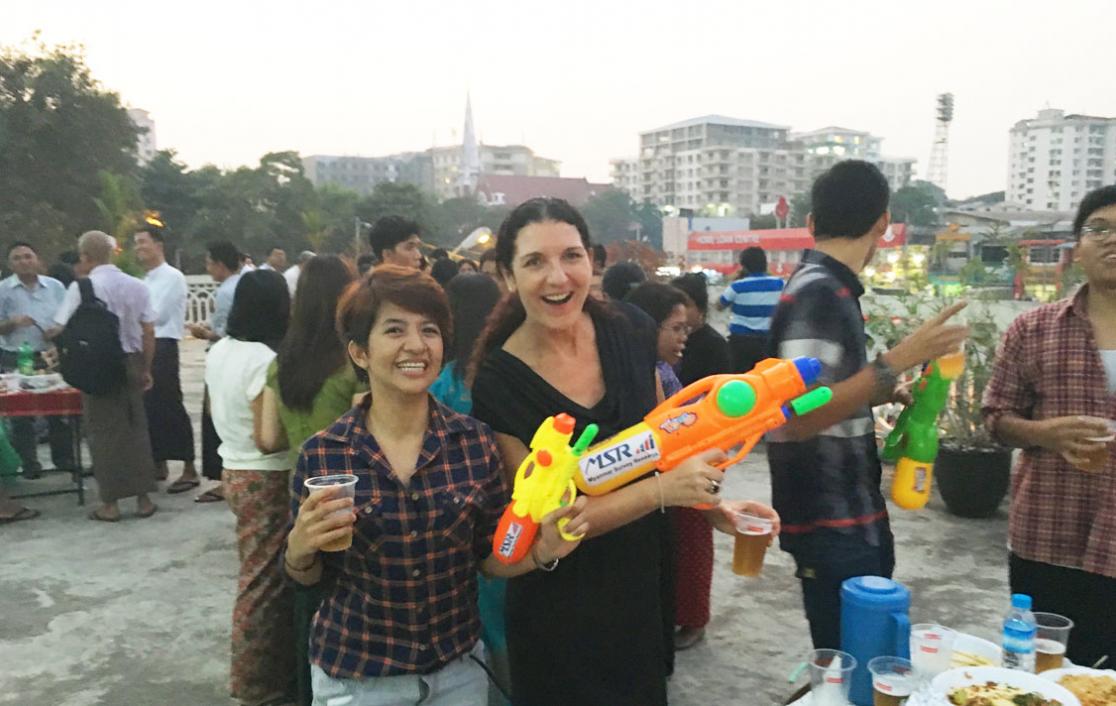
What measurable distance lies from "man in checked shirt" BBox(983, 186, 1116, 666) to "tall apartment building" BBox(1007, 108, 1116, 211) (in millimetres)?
87984

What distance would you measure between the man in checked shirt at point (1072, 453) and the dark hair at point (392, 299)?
5.31 ft

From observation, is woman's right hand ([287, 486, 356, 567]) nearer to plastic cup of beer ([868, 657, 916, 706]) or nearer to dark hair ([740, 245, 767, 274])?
plastic cup of beer ([868, 657, 916, 706])

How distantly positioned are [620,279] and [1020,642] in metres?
4.07

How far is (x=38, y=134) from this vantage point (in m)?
20.2

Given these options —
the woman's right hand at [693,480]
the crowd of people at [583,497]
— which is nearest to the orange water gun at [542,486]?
the crowd of people at [583,497]

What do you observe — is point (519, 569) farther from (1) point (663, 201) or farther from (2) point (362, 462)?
(1) point (663, 201)

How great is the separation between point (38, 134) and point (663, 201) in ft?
304

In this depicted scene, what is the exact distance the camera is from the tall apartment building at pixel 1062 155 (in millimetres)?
81688

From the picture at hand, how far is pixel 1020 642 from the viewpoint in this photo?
5.33ft

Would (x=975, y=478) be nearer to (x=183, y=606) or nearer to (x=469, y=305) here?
(x=469, y=305)

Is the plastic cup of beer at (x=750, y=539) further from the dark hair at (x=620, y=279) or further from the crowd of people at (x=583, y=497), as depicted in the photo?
the dark hair at (x=620, y=279)

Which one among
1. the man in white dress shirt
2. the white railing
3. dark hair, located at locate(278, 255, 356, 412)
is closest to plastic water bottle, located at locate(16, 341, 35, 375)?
the man in white dress shirt

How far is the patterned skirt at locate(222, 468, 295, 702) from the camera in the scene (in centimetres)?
299

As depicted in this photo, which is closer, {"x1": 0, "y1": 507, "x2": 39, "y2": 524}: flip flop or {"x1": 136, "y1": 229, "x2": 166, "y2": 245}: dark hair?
{"x1": 0, "y1": 507, "x2": 39, "y2": 524}: flip flop
